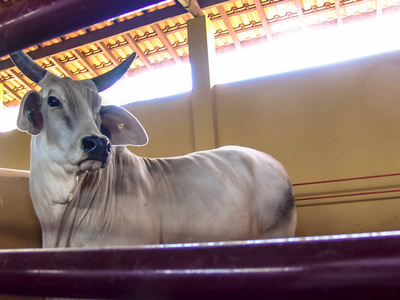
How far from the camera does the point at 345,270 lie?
1.28ft

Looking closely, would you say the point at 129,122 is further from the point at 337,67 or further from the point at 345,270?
the point at 337,67

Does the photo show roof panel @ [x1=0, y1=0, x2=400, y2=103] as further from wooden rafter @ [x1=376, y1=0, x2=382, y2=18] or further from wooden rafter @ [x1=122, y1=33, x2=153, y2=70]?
wooden rafter @ [x1=376, y1=0, x2=382, y2=18]

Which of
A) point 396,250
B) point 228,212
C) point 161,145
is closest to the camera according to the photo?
point 396,250

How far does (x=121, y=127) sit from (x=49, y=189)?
23.6 inches

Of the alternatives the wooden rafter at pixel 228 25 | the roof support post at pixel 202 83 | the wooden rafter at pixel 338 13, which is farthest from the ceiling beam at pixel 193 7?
the wooden rafter at pixel 338 13

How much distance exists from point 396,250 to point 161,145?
5057mm

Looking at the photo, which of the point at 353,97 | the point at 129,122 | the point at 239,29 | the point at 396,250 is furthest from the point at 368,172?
the point at 396,250

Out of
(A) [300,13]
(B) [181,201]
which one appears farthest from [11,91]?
(B) [181,201]

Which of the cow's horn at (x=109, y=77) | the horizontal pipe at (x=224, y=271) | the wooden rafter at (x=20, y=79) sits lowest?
the horizontal pipe at (x=224, y=271)

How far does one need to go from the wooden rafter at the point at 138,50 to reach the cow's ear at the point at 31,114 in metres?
4.60

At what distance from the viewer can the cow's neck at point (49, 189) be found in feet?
7.22

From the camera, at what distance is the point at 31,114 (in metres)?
2.29

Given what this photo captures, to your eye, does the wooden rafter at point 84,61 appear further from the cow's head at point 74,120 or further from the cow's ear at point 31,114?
the cow's ear at point 31,114

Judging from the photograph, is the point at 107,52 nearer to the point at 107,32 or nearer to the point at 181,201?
the point at 107,32
